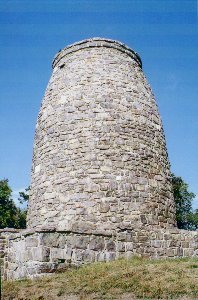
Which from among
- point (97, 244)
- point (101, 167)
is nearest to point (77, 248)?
point (97, 244)

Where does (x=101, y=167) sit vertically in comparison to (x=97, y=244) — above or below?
above

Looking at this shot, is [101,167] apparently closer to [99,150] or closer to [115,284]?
[99,150]

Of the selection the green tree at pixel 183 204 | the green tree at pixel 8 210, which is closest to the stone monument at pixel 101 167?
the green tree at pixel 183 204

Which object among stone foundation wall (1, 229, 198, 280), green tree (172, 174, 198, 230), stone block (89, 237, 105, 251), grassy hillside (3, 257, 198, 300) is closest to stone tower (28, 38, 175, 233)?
stone foundation wall (1, 229, 198, 280)

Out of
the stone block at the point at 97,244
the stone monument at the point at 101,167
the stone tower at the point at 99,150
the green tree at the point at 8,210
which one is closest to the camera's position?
the stone block at the point at 97,244

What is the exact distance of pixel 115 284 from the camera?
193 inches

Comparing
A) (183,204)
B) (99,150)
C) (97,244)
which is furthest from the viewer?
(183,204)

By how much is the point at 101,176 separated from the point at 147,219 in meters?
1.72

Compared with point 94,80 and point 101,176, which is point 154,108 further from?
point 101,176

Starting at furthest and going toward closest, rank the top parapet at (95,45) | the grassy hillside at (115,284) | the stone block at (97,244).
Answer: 1. the top parapet at (95,45)
2. the stone block at (97,244)
3. the grassy hillside at (115,284)

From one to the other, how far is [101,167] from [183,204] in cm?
1704

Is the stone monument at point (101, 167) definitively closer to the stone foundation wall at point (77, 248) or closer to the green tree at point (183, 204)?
the stone foundation wall at point (77, 248)

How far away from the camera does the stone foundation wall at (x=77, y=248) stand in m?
6.06

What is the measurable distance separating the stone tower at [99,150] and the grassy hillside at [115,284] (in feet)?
7.20
